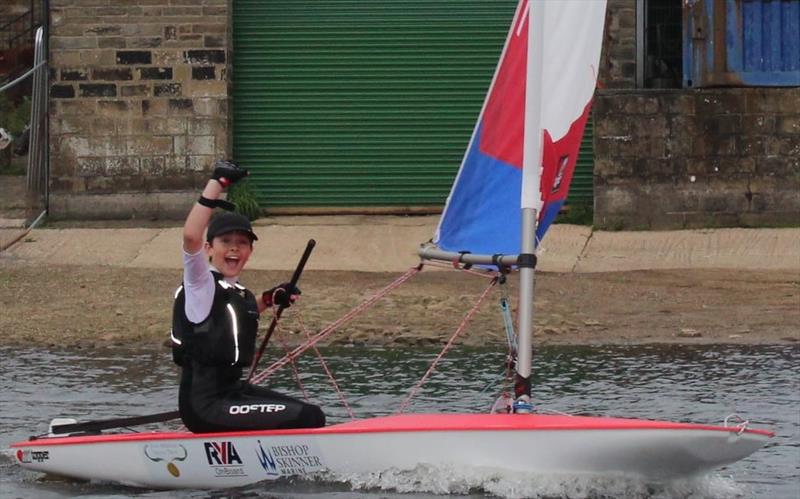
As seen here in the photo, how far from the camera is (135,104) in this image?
62.2 ft

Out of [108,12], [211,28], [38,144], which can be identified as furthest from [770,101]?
[38,144]

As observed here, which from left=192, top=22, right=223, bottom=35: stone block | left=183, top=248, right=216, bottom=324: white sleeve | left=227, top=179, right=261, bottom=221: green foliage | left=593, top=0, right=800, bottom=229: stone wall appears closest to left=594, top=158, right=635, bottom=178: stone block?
left=593, top=0, right=800, bottom=229: stone wall

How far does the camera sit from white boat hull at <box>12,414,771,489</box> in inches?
310

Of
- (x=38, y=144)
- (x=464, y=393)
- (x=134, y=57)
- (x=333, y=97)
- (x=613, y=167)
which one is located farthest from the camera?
(x=333, y=97)

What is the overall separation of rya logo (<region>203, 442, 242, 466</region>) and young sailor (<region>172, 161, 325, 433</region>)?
0.08 meters

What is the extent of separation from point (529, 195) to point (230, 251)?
1506mm

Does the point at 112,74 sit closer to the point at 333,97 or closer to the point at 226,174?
the point at 333,97

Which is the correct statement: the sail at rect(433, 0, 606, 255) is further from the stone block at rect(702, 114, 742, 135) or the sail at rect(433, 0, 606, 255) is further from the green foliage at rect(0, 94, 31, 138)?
the green foliage at rect(0, 94, 31, 138)

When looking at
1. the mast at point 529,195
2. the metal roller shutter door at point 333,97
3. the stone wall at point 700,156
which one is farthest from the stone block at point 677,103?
the mast at point 529,195

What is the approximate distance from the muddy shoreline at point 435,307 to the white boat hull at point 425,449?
5072 millimetres

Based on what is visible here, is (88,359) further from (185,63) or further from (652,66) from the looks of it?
(652,66)

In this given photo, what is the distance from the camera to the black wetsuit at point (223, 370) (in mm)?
8312

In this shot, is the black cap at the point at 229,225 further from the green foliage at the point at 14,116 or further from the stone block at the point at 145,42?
the green foliage at the point at 14,116

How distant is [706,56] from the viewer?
717 inches
